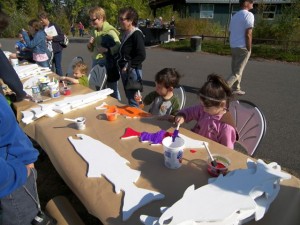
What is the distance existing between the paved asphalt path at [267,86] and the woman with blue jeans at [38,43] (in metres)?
1.60

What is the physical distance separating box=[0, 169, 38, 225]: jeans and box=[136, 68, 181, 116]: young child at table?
1.39 metres

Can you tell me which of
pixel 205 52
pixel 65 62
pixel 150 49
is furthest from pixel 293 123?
pixel 150 49

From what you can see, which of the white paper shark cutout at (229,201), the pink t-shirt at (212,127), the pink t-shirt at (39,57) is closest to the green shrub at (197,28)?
the pink t-shirt at (39,57)

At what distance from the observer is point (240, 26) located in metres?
4.36

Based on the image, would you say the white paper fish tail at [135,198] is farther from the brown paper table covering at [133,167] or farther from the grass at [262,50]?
the grass at [262,50]

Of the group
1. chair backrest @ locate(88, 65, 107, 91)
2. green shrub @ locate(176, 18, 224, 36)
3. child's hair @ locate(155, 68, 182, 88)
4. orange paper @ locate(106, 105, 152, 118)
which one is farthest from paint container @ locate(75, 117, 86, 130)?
green shrub @ locate(176, 18, 224, 36)

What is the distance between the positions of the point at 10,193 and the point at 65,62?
24.7ft

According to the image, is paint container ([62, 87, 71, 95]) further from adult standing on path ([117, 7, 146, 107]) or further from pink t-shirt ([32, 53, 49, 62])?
pink t-shirt ([32, 53, 49, 62])

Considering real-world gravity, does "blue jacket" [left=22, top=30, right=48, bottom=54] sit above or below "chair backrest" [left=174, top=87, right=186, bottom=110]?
above

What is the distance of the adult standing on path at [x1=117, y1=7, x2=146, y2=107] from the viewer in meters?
3.16

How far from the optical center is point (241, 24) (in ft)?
14.2

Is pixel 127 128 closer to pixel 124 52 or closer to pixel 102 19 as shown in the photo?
pixel 124 52

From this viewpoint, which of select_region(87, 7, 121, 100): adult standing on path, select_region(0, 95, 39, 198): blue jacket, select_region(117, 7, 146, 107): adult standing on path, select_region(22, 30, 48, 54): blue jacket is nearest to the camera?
select_region(0, 95, 39, 198): blue jacket

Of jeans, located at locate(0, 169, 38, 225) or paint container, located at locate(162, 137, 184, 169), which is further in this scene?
paint container, located at locate(162, 137, 184, 169)
